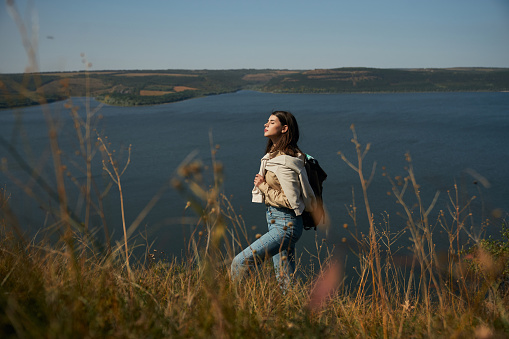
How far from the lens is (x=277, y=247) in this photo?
2.53 meters

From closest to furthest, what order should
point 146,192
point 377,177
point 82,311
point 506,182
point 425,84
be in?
1. point 82,311
2. point 146,192
3. point 506,182
4. point 377,177
5. point 425,84

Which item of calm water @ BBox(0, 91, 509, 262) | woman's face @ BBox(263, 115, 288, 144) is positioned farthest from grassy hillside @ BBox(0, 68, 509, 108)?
woman's face @ BBox(263, 115, 288, 144)

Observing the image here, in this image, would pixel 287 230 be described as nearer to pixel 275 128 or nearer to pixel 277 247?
pixel 277 247

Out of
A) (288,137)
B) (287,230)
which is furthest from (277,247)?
(288,137)

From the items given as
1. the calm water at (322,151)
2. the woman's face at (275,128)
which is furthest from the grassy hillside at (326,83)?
the woman's face at (275,128)

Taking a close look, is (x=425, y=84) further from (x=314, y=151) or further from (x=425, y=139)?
(x=314, y=151)

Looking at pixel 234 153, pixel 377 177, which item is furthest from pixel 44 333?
pixel 234 153

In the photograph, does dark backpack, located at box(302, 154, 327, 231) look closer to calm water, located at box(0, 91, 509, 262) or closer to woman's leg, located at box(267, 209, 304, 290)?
woman's leg, located at box(267, 209, 304, 290)

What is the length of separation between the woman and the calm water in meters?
1.58

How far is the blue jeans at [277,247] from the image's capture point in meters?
2.20

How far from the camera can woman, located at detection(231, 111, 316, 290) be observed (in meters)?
2.51

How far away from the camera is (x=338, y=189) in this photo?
2302 cm

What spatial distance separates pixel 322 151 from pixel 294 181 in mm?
29538

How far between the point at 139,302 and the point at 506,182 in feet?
91.5
